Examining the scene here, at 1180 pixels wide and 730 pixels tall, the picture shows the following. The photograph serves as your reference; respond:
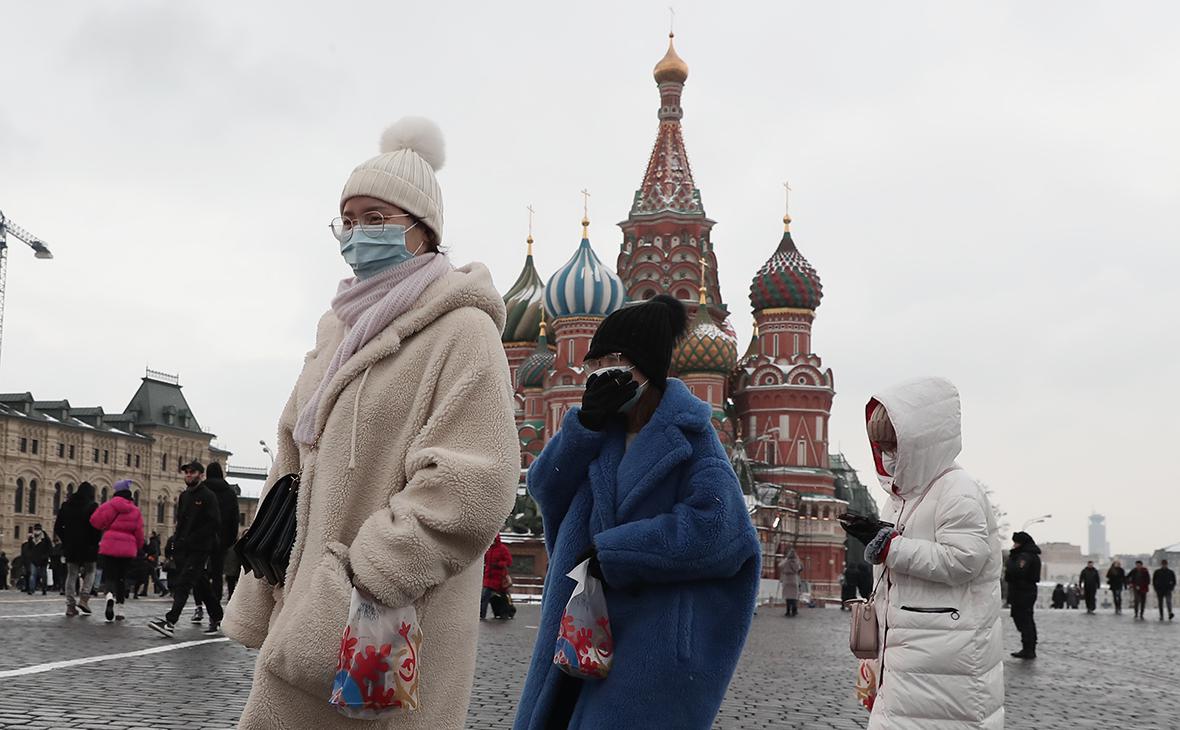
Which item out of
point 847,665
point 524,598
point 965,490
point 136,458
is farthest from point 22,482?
point 965,490

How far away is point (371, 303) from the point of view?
345 centimetres

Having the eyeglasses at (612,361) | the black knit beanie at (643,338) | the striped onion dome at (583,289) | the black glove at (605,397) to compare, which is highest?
the striped onion dome at (583,289)

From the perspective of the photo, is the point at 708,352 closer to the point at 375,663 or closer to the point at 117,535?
the point at 117,535

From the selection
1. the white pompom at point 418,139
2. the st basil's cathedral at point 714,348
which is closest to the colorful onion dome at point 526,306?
the st basil's cathedral at point 714,348

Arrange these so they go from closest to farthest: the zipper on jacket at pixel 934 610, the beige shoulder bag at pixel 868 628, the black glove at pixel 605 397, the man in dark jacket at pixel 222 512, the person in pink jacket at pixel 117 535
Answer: the black glove at pixel 605 397 < the zipper on jacket at pixel 934 610 < the beige shoulder bag at pixel 868 628 < the man in dark jacket at pixel 222 512 < the person in pink jacket at pixel 117 535

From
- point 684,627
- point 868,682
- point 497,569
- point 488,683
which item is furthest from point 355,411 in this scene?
point 497,569

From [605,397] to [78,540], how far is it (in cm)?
1257

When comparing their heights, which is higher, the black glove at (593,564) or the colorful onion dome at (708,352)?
the colorful onion dome at (708,352)

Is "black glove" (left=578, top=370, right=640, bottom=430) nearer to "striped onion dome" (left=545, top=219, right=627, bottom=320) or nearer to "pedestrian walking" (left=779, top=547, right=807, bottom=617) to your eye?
"pedestrian walking" (left=779, top=547, right=807, bottom=617)

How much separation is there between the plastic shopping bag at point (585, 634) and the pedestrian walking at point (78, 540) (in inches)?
486

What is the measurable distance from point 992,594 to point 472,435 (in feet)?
6.82

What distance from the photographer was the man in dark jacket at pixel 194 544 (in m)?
12.4

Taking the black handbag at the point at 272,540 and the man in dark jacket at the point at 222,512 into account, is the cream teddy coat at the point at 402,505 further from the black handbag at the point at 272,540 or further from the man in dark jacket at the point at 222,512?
the man in dark jacket at the point at 222,512

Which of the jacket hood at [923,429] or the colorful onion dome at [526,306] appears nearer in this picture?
the jacket hood at [923,429]
